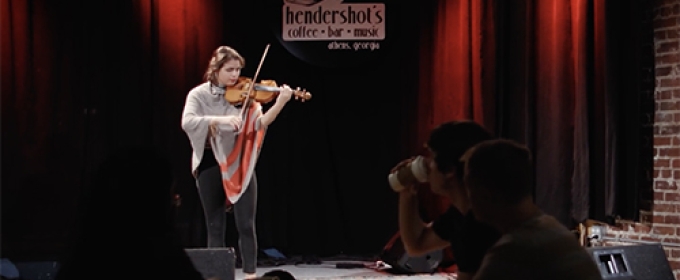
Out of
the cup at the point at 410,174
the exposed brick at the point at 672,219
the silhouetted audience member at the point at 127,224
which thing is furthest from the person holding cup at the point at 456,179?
the exposed brick at the point at 672,219

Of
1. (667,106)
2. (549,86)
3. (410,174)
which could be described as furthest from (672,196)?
(410,174)

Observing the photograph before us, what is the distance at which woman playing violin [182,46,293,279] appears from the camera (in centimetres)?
452

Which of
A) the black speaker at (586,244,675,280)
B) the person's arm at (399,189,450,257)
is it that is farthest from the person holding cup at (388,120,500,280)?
the black speaker at (586,244,675,280)

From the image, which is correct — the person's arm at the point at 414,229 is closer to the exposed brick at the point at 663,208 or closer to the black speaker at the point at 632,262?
the black speaker at the point at 632,262

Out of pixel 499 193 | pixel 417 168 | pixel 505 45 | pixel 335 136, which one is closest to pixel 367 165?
pixel 335 136

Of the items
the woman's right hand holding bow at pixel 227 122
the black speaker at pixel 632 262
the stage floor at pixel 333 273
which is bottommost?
the stage floor at pixel 333 273

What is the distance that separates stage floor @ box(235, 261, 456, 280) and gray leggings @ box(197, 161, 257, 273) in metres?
0.51

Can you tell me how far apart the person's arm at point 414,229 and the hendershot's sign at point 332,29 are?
11.3ft

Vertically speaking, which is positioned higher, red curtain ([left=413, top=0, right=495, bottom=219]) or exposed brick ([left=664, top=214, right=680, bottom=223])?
red curtain ([left=413, top=0, right=495, bottom=219])

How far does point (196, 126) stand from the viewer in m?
4.52

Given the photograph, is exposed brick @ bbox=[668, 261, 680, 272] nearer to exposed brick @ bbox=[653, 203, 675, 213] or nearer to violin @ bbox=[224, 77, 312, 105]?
exposed brick @ bbox=[653, 203, 675, 213]

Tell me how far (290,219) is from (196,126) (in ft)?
5.81

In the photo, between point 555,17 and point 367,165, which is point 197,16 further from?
point 555,17

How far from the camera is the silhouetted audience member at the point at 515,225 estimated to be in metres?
1.61
